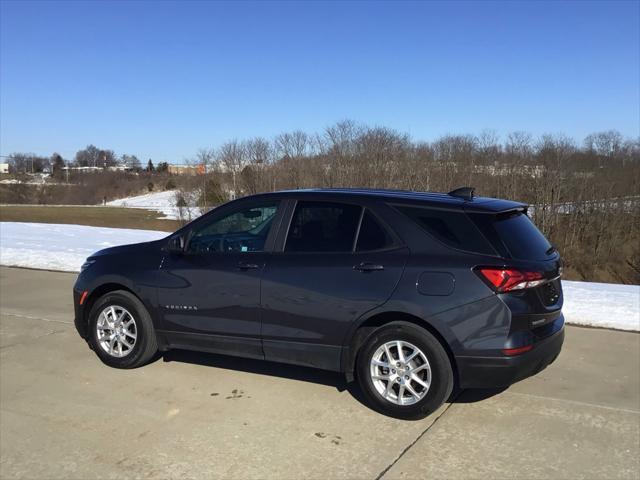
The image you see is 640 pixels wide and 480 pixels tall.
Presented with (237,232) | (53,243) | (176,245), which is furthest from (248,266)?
(53,243)

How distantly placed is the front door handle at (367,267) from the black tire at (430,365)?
0.42 metres

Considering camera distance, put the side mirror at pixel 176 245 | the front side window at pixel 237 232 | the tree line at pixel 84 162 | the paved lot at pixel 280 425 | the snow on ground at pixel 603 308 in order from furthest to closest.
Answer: the tree line at pixel 84 162, the snow on ground at pixel 603 308, the side mirror at pixel 176 245, the front side window at pixel 237 232, the paved lot at pixel 280 425

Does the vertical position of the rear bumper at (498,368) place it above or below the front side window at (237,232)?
below

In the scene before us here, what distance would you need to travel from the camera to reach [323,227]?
4.57 meters

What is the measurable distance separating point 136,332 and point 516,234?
342 cm

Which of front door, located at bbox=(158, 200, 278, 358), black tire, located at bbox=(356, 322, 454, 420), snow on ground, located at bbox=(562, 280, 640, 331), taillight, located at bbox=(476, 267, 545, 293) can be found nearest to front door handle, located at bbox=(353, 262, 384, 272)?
black tire, located at bbox=(356, 322, 454, 420)

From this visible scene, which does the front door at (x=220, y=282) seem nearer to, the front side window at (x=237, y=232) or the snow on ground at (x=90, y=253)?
the front side window at (x=237, y=232)

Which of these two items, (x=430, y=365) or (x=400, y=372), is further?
(x=400, y=372)

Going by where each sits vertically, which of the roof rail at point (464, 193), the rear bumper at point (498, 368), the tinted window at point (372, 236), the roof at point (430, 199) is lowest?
the rear bumper at point (498, 368)

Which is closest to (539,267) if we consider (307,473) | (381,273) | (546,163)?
(381,273)

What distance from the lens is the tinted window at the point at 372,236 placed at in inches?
169

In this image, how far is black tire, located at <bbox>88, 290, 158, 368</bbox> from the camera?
5.11 m

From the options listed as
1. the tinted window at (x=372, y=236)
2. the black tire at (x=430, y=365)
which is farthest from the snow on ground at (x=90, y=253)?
the tinted window at (x=372, y=236)

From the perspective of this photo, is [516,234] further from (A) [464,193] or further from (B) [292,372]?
(B) [292,372]
